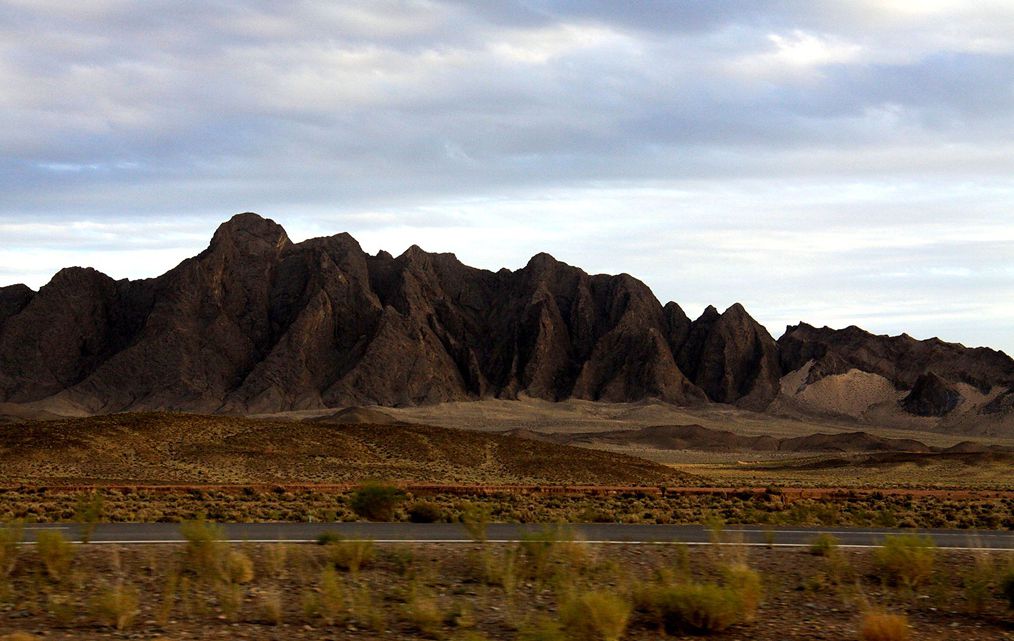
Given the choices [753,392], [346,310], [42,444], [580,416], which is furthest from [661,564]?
[753,392]

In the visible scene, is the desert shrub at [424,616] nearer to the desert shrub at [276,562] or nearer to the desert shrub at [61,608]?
the desert shrub at [276,562]

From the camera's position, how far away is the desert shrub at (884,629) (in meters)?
12.7

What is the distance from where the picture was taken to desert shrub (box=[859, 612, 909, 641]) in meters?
12.7

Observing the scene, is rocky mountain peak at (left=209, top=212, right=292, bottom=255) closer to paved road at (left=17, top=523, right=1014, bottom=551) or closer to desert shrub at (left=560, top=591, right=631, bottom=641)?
paved road at (left=17, top=523, right=1014, bottom=551)

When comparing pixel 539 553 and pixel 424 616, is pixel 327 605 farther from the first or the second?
pixel 539 553

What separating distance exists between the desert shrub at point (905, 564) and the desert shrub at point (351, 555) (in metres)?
7.77

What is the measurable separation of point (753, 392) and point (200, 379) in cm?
8835

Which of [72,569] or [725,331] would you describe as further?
[725,331]

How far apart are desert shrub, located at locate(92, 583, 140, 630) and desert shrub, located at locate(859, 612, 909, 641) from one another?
8558 millimetres

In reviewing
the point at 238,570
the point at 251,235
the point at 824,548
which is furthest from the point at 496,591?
the point at 251,235

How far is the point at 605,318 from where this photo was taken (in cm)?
19375

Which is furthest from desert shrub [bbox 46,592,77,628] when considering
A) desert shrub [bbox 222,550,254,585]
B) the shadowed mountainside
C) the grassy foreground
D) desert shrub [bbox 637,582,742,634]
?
the shadowed mountainside

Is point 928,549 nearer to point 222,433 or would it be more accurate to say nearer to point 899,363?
point 222,433

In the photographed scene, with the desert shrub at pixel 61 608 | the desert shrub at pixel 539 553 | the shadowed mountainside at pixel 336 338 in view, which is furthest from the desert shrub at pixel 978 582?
the shadowed mountainside at pixel 336 338
